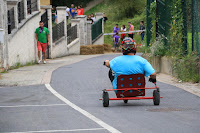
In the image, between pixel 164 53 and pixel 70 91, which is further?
pixel 164 53

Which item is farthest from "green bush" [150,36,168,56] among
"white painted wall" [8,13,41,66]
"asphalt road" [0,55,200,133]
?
"white painted wall" [8,13,41,66]

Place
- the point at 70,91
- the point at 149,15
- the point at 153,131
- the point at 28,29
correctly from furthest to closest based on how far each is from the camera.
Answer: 1. the point at 28,29
2. the point at 149,15
3. the point at 70,91
4. the point at 153,131

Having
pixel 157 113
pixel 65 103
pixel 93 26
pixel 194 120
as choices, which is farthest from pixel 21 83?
pixel 93 26

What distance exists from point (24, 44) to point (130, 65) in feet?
42.7

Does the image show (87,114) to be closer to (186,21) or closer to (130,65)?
(130,65)

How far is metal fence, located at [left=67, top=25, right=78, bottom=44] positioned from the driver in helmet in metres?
21.6

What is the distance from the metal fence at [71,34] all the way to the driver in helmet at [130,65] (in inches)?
849

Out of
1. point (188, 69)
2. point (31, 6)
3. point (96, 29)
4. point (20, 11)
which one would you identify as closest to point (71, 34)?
point (96, 29)

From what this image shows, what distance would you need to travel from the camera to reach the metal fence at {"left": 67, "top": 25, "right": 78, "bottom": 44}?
32544mm

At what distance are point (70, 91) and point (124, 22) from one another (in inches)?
1320

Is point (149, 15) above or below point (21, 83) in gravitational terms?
above

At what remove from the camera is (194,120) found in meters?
8.84

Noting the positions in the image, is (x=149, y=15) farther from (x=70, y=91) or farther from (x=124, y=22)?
(x=124, y=22)

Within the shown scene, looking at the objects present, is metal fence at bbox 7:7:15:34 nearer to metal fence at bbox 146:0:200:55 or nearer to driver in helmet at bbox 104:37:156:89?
metal fence at bbox 146:0:200:55
